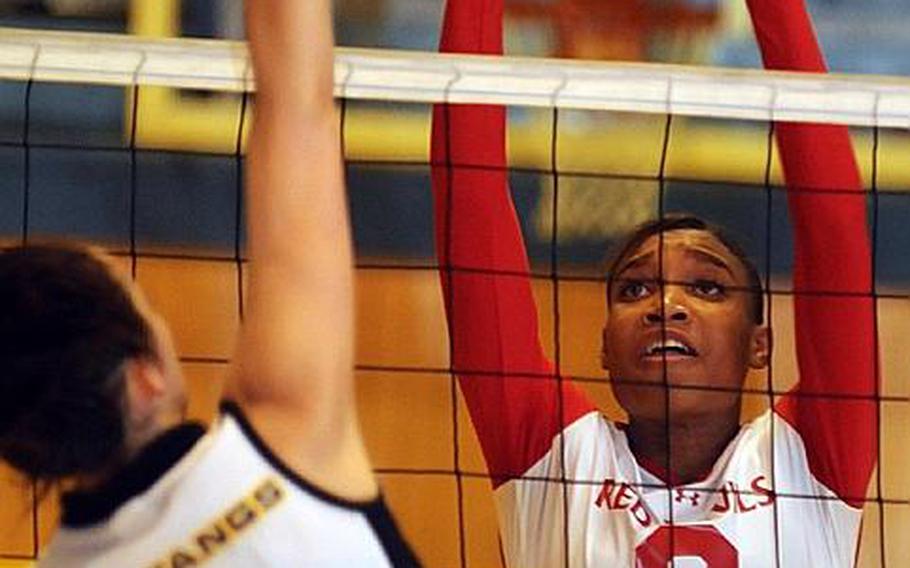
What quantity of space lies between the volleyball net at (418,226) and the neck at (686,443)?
0.51 meters

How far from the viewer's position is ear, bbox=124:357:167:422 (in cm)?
86

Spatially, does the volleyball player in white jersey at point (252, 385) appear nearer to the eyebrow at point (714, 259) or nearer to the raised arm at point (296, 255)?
the raised arm at point (296, 255)

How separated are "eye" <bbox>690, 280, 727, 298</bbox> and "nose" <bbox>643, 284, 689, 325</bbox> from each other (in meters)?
0.02

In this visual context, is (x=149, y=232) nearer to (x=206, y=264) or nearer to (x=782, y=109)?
(x=206, y=264)

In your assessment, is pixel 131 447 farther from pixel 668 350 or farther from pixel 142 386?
pixel 668 350

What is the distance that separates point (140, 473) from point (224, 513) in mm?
45

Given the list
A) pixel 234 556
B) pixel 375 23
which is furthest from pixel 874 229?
pixel 234 556

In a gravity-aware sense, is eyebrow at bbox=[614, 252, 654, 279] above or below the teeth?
above

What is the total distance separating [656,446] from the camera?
1.53 m

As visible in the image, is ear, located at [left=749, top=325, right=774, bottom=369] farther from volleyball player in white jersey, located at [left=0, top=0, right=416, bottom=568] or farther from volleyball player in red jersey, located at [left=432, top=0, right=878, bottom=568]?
volleyball player in white jersey, located at [left=0, top=0, right=416, bottom=568]

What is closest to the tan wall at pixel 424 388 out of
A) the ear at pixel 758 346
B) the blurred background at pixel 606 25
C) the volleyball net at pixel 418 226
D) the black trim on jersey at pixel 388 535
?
the volleyball net at pixel 418 226

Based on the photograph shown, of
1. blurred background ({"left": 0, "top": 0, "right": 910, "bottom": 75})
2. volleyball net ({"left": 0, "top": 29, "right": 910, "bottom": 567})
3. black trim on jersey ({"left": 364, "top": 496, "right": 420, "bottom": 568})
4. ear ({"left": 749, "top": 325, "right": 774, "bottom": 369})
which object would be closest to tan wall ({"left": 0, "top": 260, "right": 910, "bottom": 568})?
volleyball net ({"left": 0, "top": 29, "right": 910, "bottom": 567})

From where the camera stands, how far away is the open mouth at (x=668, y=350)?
152cm

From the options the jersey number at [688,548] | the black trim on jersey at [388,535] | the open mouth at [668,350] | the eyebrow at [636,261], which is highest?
the eyebrow at [636,261]
